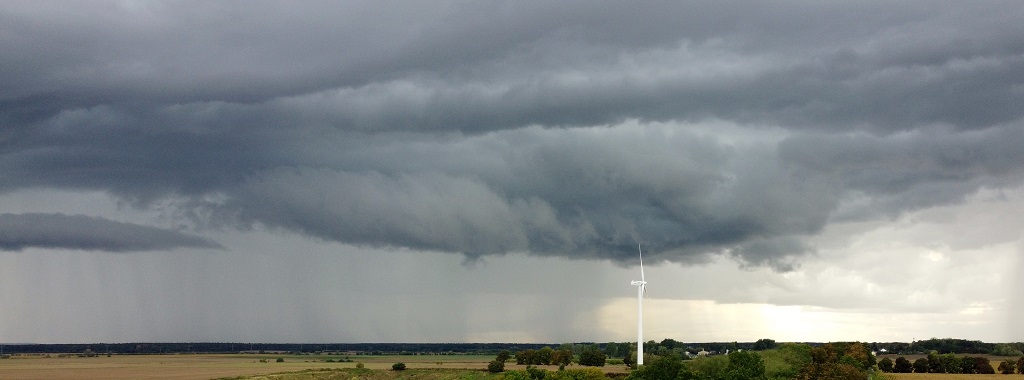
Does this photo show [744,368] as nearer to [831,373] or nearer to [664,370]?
[664,370]

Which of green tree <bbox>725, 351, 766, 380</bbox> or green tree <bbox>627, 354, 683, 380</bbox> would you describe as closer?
green tree <bbox>725, 351, 766, 380</bbox>

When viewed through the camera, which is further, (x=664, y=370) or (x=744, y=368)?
(x=664, y=370)

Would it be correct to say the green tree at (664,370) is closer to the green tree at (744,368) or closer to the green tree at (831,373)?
the green tree at (744,368)

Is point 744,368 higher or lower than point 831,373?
higher

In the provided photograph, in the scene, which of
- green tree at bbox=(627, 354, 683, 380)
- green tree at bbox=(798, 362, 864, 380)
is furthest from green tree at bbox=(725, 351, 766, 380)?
green tree at bbox=(798, 362, 864, 380)

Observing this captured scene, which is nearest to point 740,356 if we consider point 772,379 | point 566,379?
point 772,379

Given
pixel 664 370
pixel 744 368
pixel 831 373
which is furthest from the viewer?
pixel 831 373

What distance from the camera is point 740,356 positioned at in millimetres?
185250

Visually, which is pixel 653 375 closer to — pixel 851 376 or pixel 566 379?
pixel 566 379

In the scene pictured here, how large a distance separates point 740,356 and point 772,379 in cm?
894

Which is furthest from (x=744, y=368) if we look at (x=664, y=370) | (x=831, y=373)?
(x=831, y=373)

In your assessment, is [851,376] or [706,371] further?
[706,371]

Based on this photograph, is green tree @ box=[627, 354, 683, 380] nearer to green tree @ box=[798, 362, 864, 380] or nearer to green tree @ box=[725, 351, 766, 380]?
green tree @ box=[725, 351, 766, 380]

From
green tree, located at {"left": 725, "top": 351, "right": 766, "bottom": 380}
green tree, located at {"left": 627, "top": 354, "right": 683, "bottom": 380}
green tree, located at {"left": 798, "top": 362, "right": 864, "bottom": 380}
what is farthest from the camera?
green tree, located at {"left": 627, "top": 354, "right": 683, "bottom": 380}
